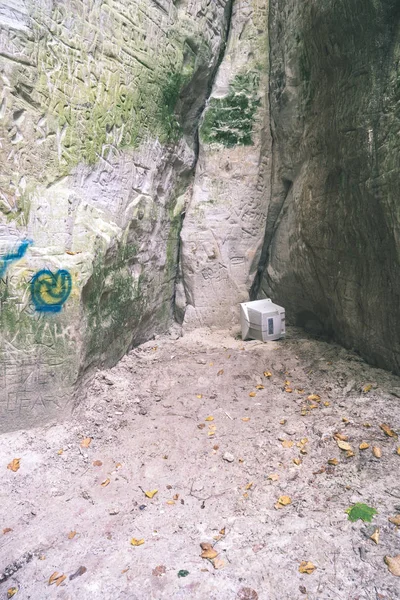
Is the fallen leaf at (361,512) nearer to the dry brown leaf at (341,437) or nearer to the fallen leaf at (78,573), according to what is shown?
the dry brown leaf at (341,437)

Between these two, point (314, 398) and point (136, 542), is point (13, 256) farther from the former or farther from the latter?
point (314, 398)

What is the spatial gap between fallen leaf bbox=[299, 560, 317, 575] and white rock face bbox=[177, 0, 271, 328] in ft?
12.1

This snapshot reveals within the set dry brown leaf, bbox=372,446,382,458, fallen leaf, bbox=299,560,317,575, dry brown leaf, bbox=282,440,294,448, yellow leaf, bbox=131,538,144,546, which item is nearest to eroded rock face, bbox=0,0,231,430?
yellow leaf, bbox=131,538,144,546

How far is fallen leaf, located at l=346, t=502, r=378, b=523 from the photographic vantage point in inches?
89.0

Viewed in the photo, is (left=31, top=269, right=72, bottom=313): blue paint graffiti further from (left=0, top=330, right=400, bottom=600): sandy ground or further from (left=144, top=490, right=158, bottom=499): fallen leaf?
(left=144, top=490, right=158, bottom=499): fallen leaf

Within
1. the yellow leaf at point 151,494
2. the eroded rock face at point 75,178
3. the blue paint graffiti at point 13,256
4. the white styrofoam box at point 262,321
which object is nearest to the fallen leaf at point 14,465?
the eroded rock face at point 75,178

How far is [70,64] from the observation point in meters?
Answer: 3.56

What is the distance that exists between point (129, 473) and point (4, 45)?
124 inches

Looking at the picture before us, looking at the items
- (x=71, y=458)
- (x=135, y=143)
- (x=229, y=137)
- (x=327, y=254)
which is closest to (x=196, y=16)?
(x=229, y=137)

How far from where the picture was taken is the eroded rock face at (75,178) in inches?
Result: 129

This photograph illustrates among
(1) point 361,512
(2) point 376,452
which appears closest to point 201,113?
(2) point 376,452

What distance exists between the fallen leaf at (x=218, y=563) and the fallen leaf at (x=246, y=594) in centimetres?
17

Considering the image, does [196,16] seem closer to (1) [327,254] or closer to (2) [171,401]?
(1) [327,254]

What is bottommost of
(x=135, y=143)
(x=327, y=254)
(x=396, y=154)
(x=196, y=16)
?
(x=327, y=254)
